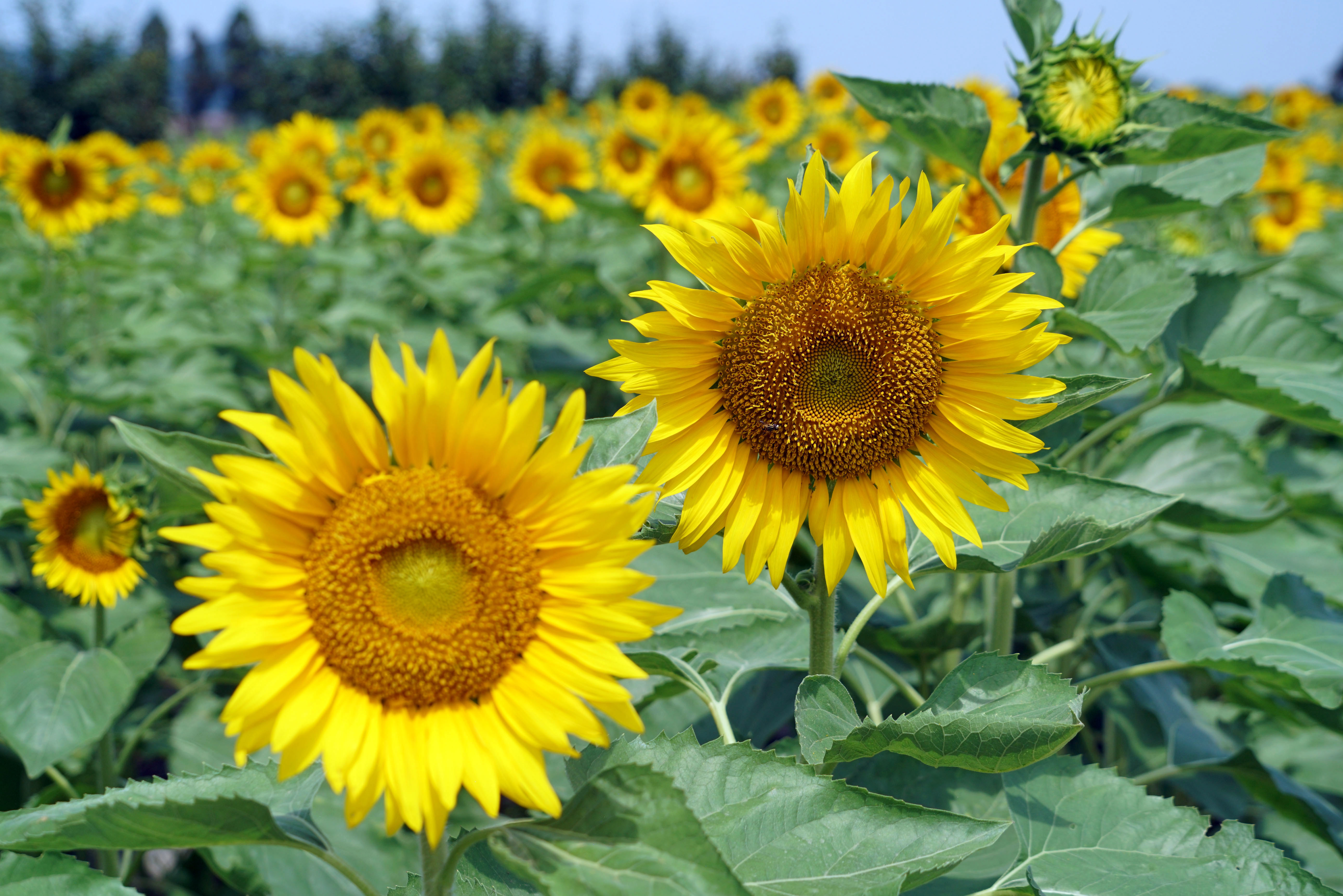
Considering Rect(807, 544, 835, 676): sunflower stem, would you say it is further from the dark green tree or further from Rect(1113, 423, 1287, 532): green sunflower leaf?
the dark green tree

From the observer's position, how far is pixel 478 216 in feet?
27.6

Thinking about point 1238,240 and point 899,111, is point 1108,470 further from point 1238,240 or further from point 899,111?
point 1238,240

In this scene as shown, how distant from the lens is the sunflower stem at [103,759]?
229cm

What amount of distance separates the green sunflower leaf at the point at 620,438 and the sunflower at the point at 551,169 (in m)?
4.63

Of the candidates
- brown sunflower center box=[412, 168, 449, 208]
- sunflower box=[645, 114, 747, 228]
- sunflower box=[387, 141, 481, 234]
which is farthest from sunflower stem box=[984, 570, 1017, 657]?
brown sunflower center box=[412, 168, 449, 208]

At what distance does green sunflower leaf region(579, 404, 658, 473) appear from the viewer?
1266 millimetres

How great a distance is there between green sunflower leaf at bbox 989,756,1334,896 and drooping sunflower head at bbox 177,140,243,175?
5.98 metres

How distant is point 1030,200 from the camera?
1.95 meters

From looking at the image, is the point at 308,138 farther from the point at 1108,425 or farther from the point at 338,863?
the point at 338,863

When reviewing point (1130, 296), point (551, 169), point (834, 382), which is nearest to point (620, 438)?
point (834, 382)

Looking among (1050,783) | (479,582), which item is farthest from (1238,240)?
(479,582)

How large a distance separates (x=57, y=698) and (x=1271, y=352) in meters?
2.90

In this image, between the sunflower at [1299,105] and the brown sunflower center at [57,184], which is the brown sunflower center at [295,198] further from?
the sunflower at [1299,105]

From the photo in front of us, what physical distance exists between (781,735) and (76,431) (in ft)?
9.62
